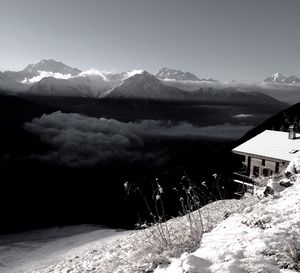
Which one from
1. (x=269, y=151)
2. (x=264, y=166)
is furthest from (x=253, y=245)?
(x=269, y=151)

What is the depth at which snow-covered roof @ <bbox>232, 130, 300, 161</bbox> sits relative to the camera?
128ft

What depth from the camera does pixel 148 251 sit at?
809 centimetres

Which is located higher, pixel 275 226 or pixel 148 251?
pixel 275 226

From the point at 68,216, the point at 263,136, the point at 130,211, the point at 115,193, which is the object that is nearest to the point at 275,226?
the point at 263,136

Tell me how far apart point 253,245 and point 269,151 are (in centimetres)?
3623

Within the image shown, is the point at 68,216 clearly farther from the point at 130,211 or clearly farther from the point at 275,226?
the point at 275,226

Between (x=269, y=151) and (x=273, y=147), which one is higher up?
(x=273, y=147)

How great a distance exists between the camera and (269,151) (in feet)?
132

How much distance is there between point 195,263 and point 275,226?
176 cm

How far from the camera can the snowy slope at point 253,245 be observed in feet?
16.4

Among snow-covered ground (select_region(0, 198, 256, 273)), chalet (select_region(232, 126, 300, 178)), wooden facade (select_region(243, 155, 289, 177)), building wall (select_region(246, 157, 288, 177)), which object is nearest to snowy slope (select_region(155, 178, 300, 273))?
snow-covered ground (select_region(0, 198, 256, 273))

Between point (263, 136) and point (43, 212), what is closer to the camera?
point (263, 136)

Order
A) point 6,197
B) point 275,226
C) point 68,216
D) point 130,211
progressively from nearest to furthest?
point 275,226 < point 130,211 < point 68,216 < point 6,197

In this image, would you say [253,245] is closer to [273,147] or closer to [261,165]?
[261,165]
